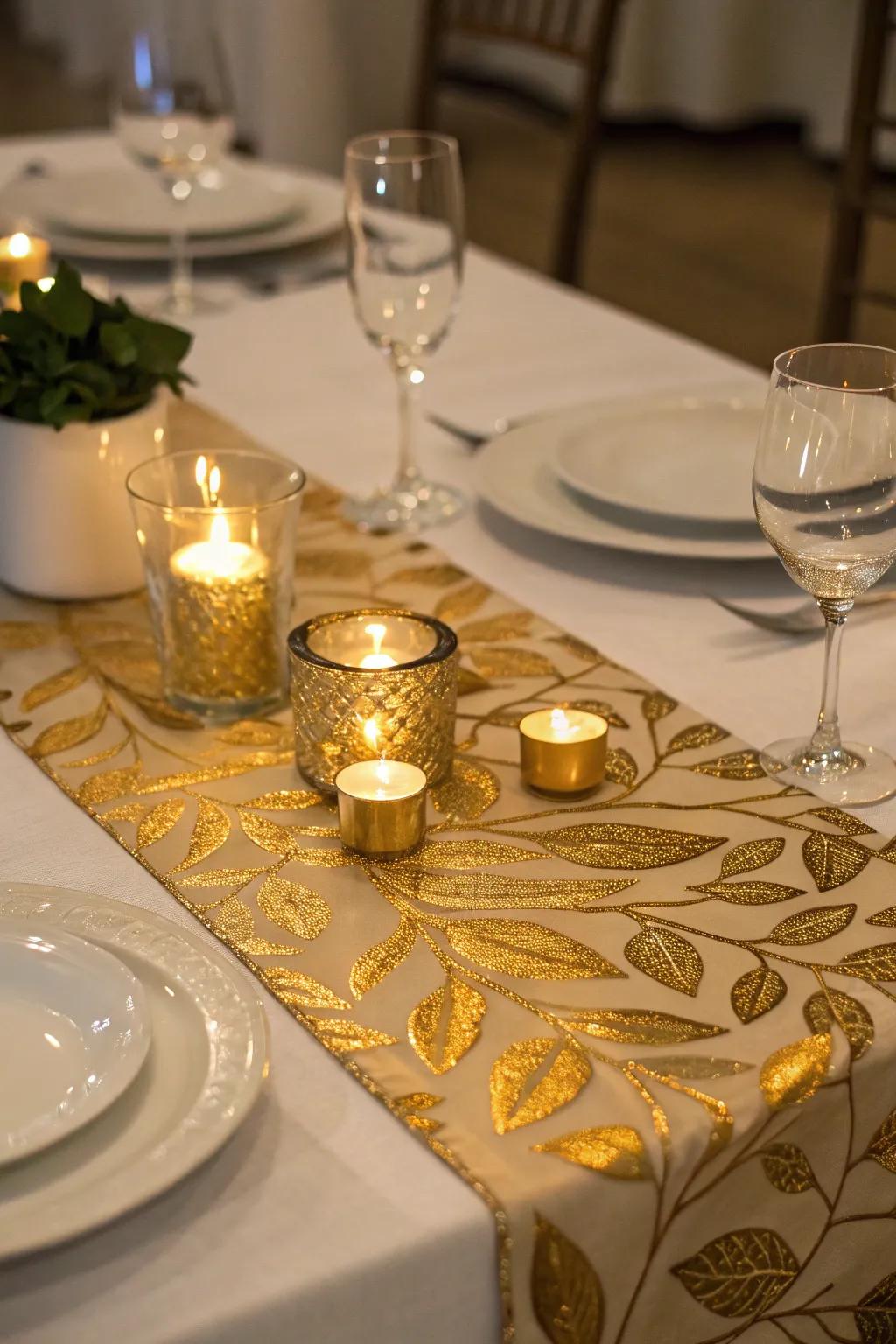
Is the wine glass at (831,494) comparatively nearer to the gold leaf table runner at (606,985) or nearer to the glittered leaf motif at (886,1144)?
the gold leaf table runner at (606,985)

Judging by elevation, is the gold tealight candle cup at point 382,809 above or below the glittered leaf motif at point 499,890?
above

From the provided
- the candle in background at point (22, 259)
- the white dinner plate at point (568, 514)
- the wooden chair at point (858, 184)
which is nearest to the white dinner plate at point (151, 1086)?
the white dinner plate at point (568, 514)

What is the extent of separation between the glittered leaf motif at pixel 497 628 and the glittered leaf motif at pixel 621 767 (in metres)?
0.15

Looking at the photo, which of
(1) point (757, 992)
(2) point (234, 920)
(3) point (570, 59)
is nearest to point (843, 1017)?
(1) point (757, 992)

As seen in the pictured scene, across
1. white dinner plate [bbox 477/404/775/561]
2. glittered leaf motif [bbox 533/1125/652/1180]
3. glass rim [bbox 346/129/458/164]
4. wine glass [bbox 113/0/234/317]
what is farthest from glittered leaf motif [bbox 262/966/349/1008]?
wine glass [bbox 113/0/234/317]

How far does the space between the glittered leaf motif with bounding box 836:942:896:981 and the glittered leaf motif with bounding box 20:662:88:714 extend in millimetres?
441

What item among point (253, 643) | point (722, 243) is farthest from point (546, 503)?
point (722, 243)

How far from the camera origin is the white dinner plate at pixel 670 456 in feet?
3.24

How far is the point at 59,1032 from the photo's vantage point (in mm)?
550

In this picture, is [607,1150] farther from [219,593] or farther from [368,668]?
[219,593]

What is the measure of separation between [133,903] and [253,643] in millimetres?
200

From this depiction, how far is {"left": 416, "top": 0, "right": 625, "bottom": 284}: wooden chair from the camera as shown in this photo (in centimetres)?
189

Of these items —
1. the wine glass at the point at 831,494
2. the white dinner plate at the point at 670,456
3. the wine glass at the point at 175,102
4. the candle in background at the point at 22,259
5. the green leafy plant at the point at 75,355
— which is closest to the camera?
the wine glass at the point at 831,494

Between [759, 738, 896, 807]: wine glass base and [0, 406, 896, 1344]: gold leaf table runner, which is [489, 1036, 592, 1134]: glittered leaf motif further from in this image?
[759, 738, 896, 807]: wine glass base
